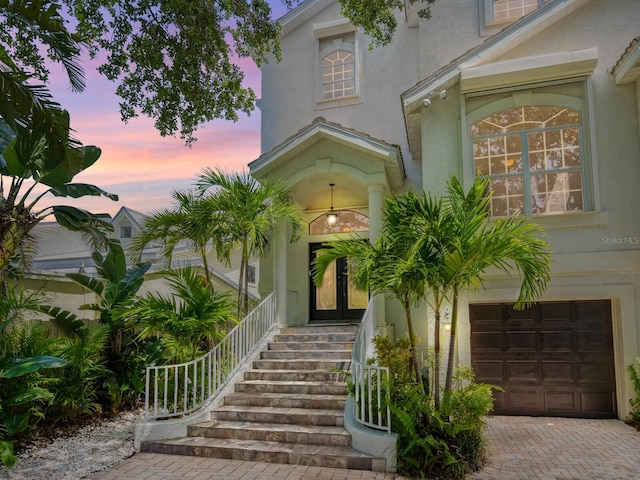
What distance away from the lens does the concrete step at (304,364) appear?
9258 millimetres

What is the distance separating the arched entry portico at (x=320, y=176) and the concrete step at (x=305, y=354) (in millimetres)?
1142

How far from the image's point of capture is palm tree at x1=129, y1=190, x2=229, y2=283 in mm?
9828

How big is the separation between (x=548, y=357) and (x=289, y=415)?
5.16 m

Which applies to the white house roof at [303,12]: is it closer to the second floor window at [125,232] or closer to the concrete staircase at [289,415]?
the concrete staircase at [289,415]

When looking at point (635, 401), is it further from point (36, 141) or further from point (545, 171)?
point (36, 141)

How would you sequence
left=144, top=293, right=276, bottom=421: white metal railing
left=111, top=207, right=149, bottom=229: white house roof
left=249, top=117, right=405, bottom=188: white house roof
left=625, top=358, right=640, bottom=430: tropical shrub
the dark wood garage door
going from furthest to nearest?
1. left=111, top=207, right=149, bottom=229: white house roof
2. left=249, top=117, right=405, bottom=188: white house roof
3. the dark wood garage door
4. left=625, top=358, right=640, bottom=430: tropical shrub
5. left=144, top=293, right=276, bottom=421: white metal railing

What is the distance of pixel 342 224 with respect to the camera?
1314 centimetres

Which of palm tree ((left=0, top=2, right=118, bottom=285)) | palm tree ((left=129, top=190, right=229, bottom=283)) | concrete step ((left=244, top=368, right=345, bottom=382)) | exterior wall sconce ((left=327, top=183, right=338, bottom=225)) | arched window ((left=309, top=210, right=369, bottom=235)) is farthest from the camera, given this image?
arched window ((left=309, top=210, right=369, bottom=235))

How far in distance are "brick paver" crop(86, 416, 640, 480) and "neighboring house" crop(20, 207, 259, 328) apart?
4536mm

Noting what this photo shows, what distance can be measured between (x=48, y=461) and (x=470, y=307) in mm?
7688

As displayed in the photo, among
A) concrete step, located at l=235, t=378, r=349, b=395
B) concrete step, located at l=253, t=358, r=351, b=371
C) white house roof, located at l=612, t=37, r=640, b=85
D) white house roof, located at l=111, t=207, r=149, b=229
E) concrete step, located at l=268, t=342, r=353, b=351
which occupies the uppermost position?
white house roof, located at l=612, t=37, r=640, b=85

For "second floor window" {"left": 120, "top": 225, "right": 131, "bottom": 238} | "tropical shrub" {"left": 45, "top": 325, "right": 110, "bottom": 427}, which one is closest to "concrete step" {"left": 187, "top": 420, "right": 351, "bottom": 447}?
"tropical shrub" {"left": 45, "top": 325, "right": 110, "bottom": 427}

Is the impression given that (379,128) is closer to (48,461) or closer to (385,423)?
(385,423)

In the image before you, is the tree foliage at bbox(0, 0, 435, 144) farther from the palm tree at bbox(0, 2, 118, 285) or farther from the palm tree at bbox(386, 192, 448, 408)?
the palm tree at bbox(386, 192, 448, 408)
